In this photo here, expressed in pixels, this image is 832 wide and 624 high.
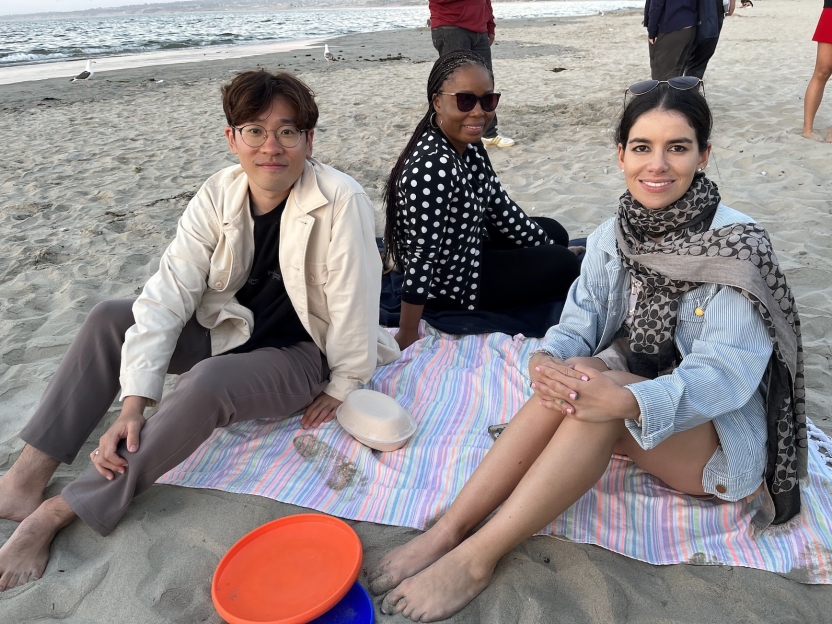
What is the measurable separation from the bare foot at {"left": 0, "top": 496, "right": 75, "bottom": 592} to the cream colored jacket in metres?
0.55

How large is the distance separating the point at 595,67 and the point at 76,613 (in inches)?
457

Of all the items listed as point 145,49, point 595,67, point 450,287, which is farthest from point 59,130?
point 145,49

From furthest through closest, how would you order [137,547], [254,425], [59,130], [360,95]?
[360,95]
[59,130]
[254,425]
[137,547]

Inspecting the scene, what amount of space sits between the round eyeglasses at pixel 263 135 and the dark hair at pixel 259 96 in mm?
25

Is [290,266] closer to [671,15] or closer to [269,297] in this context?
[269,297]

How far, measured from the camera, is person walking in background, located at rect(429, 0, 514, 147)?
18.9 feet

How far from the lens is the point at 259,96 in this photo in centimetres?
221

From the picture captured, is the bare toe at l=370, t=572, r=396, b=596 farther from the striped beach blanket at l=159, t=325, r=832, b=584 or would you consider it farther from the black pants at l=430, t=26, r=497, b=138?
the black pants at l=430, t=26, r=497, b=138

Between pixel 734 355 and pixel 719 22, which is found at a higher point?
pixel 719 22

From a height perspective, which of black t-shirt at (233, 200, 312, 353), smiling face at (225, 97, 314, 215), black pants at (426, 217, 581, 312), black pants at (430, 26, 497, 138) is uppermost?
black pants at (430, 26, 497, 138)

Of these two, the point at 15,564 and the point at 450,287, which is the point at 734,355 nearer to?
the point at 450,287

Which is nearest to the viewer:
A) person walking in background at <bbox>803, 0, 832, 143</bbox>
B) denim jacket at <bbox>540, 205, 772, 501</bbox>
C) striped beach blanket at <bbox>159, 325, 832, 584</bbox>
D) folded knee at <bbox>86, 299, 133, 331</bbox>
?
denim jacket at <bbox>540, 205, 772, 501</bbox>

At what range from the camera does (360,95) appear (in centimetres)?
988

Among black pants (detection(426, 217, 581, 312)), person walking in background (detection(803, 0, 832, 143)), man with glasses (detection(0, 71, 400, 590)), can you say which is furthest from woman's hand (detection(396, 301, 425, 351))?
person walking in background (detection(803, 0, 832, 143))
